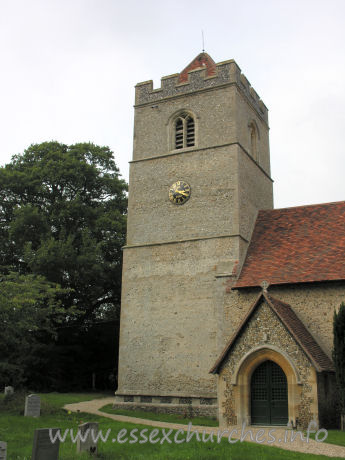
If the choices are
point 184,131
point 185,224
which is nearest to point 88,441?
point 185,224

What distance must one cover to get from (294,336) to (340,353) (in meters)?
1.46

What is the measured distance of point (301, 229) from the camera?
70.3 feet

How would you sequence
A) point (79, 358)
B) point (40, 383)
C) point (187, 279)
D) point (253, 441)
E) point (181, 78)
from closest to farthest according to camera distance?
point (253, 441)
point (187, 279)
point (181, 78)
point (40, 383)
point (79, 358)

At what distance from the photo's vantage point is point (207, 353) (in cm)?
1966

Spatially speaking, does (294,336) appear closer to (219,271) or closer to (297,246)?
(219,271)

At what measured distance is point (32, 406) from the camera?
53.6ft

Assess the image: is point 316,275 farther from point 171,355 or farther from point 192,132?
point 192,132

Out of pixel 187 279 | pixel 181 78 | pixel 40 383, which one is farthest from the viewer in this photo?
pixel 40 383

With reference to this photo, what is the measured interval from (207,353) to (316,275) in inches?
205

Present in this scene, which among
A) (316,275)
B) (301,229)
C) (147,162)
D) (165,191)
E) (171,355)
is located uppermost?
(147,162)

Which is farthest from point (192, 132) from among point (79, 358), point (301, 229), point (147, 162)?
point (79, 358)

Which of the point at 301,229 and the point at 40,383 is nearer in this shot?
the point at 301,229

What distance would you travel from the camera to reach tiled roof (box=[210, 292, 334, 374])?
15.5m

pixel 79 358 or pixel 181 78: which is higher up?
pixel 181 78
